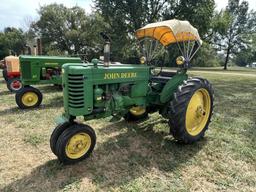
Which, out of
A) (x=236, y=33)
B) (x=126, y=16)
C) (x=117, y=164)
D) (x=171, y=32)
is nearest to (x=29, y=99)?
(x=117, y=164)

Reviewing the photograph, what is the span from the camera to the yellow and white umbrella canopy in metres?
3.96

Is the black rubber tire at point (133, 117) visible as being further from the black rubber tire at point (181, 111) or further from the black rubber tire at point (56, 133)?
the black rubber tire at point (56, 133)

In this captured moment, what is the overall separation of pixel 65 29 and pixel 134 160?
30.6m

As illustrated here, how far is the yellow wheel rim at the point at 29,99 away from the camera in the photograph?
6.14m

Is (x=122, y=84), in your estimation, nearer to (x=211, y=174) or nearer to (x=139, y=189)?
(x=139, y=189)

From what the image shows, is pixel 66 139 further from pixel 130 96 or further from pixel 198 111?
pixel 198 111

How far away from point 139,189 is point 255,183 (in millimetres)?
1530

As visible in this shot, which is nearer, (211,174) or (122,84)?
(211,174)

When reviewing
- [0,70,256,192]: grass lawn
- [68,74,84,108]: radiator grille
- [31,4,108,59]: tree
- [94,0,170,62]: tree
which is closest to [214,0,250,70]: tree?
[31,4,108,59]: tree

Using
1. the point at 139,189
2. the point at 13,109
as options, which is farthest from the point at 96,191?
the point at 13,109

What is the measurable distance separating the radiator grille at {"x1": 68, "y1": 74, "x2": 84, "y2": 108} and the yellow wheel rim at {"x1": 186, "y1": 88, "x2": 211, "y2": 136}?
1866 millimetres

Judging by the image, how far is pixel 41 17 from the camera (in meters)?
30.6

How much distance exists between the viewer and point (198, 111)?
4059mm

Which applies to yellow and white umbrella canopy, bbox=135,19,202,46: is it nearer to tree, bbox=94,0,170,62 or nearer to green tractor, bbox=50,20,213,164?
green tractor, bbox=50,20,213,164
